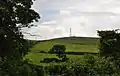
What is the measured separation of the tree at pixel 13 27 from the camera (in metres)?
34.8

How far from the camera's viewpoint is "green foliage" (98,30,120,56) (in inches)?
1973

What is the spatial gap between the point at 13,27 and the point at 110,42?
59.7 feet

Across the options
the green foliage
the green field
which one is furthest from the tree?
the green field

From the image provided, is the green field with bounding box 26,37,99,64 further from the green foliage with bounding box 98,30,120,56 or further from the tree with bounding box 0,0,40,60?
the tree with bounding box 0,0,40,60

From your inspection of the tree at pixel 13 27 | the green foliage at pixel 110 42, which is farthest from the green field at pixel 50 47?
the tree at pixel 13 27

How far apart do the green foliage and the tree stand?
16.9 m

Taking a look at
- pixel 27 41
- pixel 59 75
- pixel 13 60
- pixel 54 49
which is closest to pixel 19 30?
pixel 27 41

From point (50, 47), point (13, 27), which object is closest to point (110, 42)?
point (13, 27)

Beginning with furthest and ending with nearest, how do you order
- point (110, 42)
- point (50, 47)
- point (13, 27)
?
point (50, 47), point (110, 42), point (13, 27)

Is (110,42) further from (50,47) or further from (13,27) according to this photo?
(50,47)

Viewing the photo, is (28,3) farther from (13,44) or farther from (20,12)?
(13,44)

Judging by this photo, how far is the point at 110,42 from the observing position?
50.2 meters

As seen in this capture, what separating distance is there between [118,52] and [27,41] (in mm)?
17193

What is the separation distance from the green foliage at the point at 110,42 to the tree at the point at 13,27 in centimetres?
1695
